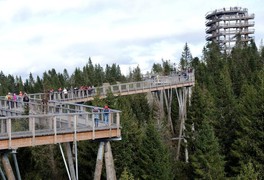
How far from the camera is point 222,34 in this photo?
8150 cm

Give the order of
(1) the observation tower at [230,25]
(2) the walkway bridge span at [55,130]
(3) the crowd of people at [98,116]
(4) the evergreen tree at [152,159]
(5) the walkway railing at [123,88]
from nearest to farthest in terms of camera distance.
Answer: (2) the walkway bridge span at [55,130], (3) the crowd of people at [98,116], (4) the evergreen tree at [152,159], (5) the walkway railing at [123,88], (1) the observation tower at [230,25]

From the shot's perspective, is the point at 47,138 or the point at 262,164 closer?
the point at 47,138

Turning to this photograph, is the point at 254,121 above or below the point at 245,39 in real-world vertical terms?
below

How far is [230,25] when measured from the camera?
266ft

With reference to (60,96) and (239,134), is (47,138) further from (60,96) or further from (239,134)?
(60,96)

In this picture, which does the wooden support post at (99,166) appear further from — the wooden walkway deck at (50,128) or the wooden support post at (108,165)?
the wooden walkway deck at (50,128)

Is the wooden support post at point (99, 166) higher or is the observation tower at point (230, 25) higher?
the observation tower at point (230, 25)

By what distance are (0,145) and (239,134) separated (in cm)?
1897

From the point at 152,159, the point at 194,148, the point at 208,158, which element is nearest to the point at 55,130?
the point at 152,159

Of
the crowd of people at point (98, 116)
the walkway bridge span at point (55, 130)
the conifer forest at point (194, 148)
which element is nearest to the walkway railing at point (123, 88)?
the conifer forest at point (194, 148)

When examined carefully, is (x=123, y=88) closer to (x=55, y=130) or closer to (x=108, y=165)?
(x=108, y=165)

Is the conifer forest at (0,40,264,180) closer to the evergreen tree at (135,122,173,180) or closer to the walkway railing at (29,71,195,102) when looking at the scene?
the evergreen tree at (135,122,173,180)

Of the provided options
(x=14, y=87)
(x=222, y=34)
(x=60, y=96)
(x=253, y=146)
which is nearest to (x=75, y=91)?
(x=60, y=96)

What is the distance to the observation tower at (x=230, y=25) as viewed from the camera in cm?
8125
